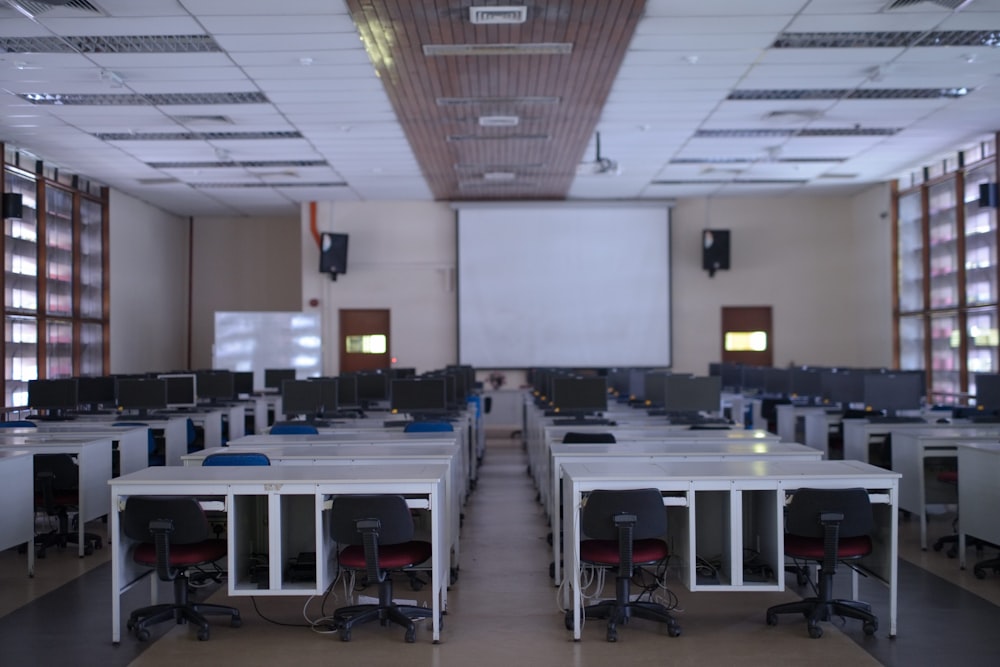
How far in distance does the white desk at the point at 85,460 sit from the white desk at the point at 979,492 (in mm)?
5773

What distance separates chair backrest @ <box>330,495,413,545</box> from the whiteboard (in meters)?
11.1

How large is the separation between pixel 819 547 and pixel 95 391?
7892 millimetres

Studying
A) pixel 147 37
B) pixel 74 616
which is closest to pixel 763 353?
pixel 147 37

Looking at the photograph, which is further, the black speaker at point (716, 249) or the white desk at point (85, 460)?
the black speaker at point (716, 249)

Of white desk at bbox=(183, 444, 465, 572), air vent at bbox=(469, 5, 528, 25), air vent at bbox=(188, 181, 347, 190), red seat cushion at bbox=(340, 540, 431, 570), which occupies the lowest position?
red seat cushion at bbox=(340, 540, 431, 570)

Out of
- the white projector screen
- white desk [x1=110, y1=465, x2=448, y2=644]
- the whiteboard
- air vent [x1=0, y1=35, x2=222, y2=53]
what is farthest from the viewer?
the white projector screen

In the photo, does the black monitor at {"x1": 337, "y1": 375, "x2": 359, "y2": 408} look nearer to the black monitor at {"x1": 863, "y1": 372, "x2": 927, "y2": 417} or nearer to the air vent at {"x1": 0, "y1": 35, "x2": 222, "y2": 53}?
the air vent at {"x1": 0, "y1": 35, "x2": 222, "y2": 53}

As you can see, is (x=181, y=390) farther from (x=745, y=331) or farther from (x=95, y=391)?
(x=745, y=331)

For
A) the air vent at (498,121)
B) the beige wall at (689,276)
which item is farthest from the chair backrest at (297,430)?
the beige wall at (689,276)

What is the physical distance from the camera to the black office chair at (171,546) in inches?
157

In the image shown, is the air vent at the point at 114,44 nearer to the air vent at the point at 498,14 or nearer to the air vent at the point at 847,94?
the air vent at the point at 498,14

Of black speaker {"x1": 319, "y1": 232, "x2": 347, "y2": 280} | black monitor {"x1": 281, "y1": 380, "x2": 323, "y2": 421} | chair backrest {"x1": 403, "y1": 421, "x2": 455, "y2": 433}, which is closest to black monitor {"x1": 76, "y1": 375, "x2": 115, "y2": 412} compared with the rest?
black monitor {"x1": 281, "y1": 380, "x2": 323, "y2": 421}

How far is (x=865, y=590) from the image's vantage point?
4984mm

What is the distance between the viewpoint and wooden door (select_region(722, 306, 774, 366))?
50.2ft
